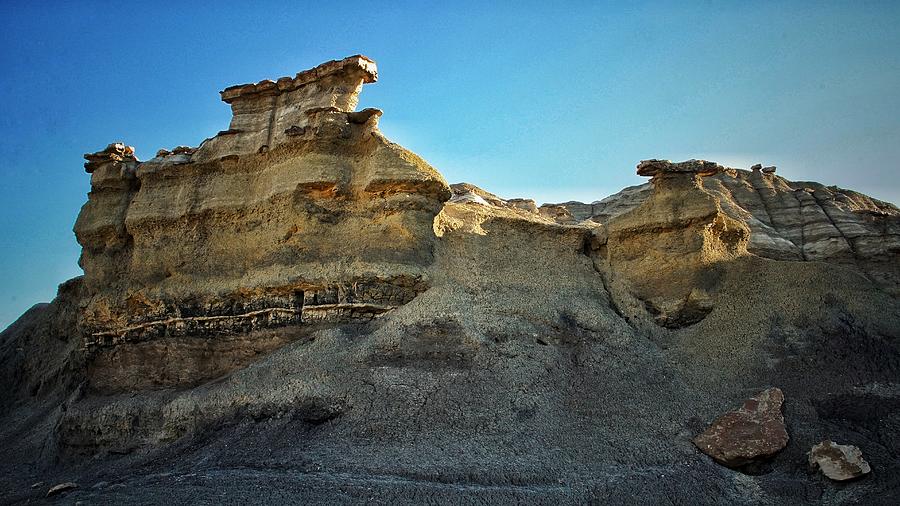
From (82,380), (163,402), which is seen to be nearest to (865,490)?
(163,402)

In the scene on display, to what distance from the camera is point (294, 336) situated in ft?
45.7

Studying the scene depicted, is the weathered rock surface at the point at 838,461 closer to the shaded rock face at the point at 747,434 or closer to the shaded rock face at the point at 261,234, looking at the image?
the shaded rock face at the point at 747,434

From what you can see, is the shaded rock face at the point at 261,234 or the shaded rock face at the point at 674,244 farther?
the shaded rock face at the point at 674,244

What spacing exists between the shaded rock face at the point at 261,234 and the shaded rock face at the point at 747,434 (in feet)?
21.8

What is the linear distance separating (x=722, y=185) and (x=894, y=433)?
19104 millimetres

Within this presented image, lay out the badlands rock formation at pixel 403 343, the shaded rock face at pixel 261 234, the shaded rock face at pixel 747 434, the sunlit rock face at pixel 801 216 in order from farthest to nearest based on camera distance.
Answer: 1. the sunlit rock face at pixel 801 216
2. the shaded rock face at pixel 261 234
3. the shaded rock face at pixel 747 434
4. the badlands rock formation at pixel 403 343

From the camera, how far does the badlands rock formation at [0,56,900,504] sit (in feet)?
32.5

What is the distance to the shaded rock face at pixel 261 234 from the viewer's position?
1429cm

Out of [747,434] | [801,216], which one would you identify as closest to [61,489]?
[747,434]

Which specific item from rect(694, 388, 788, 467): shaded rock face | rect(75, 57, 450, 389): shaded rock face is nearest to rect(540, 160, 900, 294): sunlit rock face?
rect(75, 57, 450, 389): shaded rock face

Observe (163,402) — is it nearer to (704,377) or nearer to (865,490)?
(704,377)

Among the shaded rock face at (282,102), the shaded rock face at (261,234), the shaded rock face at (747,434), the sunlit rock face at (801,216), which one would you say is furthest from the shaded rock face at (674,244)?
the shaded rock face at (282,102)

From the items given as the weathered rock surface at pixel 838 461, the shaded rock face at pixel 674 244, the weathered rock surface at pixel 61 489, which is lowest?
the weathered rock surface at pixel 61 489

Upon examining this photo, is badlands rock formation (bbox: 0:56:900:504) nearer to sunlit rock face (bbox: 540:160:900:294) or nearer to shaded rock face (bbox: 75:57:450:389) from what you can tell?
shaded rock face (bbox: 75:57:450:389)
